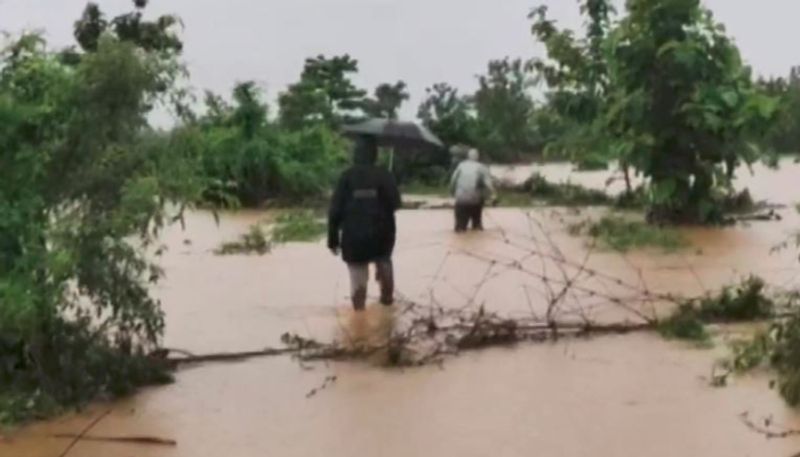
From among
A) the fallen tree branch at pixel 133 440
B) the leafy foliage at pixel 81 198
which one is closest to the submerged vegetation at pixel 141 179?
the leafy foliage at pixel 81 198

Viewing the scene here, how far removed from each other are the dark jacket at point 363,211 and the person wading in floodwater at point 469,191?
893 cm

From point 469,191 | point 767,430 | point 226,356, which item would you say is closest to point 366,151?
point 226,356

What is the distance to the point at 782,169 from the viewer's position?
156ft

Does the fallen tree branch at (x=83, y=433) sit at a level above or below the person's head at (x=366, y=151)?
below

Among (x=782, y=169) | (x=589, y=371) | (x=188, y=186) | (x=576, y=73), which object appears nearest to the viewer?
(x=188, y=186)

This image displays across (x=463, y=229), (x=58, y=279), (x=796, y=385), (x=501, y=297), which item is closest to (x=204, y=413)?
(x=58, y=279)

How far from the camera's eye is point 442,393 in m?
9.30

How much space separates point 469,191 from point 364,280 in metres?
9.03

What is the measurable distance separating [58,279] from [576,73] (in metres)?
18.8

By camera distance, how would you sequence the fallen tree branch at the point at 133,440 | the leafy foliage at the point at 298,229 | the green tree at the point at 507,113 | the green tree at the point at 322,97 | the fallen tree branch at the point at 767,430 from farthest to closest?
the green tree at the point at 507,113 → the green tree at the point at 322,97 → the leafy foliage at the point at 298,229 → the fallen tree branch at the point at 133,440 → the fallen tree branch at the point at 767,430

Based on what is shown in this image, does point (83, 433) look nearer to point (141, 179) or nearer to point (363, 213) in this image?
point (141, 179)

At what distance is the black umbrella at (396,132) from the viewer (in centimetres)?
1392

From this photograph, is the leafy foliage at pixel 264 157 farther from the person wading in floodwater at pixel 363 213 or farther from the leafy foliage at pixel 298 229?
the person wading in floodwater at pixel 363 213

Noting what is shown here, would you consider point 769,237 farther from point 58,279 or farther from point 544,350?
point 58,279
